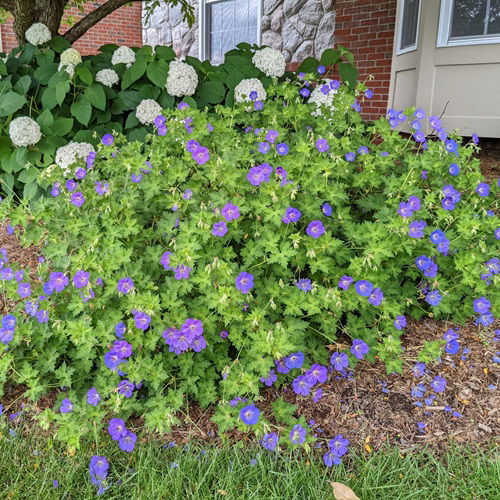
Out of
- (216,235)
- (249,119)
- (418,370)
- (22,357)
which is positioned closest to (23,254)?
(22,357)

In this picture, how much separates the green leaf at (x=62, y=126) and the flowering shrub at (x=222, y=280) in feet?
4.32

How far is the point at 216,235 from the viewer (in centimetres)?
180

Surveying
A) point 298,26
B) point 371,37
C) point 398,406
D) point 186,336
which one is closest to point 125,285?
point 186,336

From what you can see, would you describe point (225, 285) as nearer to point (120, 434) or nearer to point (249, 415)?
point (249, 415)

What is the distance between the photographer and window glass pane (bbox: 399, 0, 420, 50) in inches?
231

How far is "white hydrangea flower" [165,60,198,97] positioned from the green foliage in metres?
0.06

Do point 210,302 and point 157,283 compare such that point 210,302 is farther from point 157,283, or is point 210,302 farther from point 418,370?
point 418,370

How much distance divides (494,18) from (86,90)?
4.26 metres

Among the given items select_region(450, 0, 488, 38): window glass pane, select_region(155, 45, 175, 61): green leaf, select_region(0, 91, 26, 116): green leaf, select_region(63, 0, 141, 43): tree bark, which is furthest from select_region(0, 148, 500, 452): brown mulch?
select_region(450, 0, 488, 38): window glass pane

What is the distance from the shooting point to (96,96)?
359 cm

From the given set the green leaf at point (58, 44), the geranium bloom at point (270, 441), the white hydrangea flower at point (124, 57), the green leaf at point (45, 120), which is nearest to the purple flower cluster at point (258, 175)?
the geranium bloom at point (270, 441)

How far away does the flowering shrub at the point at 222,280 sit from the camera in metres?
1.68

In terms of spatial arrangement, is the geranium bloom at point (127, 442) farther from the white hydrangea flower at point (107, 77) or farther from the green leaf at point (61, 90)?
the white hydrangea flower at point (107, 77)

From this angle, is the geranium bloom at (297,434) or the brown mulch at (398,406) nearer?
the geranium bloom at (297,434)
